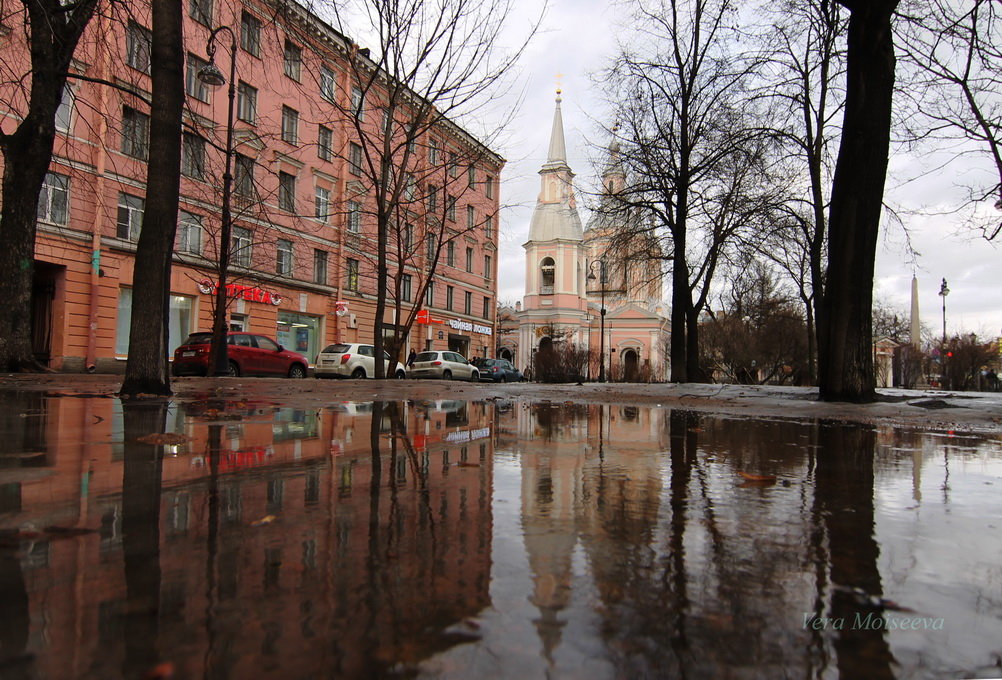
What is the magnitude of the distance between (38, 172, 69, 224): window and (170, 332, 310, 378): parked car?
5.61 metres

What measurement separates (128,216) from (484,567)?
2339cm

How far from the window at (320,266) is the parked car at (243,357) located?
8628mm

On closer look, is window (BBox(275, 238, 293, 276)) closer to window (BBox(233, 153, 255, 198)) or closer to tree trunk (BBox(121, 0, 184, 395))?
window (BBox(233, 153, 255, 198))

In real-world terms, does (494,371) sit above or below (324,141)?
below

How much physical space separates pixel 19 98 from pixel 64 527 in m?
21.9

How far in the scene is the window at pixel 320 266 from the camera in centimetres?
2806

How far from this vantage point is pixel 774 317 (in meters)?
31.2

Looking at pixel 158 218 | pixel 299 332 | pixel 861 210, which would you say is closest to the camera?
pixel 158 218

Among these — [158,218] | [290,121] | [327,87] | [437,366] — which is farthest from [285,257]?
[158,218]

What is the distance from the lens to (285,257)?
26.2 metres

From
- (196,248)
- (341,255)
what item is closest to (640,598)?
(196,248)

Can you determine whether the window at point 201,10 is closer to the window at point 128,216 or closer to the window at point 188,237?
the window at point 128,216

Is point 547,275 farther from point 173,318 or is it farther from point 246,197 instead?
point 246,197

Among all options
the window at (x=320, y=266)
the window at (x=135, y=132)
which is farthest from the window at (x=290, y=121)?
the window at (x=135, y=132)
